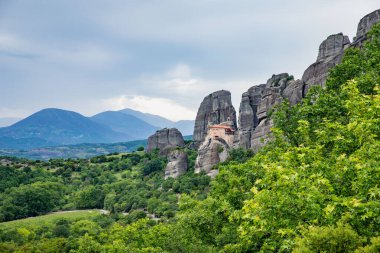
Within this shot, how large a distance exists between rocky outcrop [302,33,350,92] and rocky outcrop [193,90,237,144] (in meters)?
49.2

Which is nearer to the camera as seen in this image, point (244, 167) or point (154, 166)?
point (244, 167)

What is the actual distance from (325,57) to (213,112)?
58887 millimetres

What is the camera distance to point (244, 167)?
27.4 meters

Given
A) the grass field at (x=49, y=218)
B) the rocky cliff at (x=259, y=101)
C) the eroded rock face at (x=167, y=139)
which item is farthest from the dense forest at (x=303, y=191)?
the eroded rock face at (x=167, y=139)

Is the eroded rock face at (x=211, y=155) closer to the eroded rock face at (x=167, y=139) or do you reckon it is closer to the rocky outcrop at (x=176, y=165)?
the rocky outcrop at (x=176, y=165)

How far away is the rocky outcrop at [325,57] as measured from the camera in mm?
67438

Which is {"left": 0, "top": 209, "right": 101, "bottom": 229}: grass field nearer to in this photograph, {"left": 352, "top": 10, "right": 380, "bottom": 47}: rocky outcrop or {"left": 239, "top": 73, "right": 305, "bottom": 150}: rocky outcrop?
{"left": 239, "top": 73, "right": 305, "bottom": 150}: rocky outcrop

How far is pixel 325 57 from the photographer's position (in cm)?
7412

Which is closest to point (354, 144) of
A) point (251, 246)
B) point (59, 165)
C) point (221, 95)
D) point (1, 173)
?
point (251, 246)

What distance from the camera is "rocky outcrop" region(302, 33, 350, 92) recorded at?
6744 cm

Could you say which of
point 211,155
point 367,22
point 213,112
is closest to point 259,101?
point 211,155

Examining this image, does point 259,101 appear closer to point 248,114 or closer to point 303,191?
point 248,114

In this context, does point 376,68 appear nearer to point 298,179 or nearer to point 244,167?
point 244,167

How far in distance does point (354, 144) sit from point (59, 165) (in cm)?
13811
